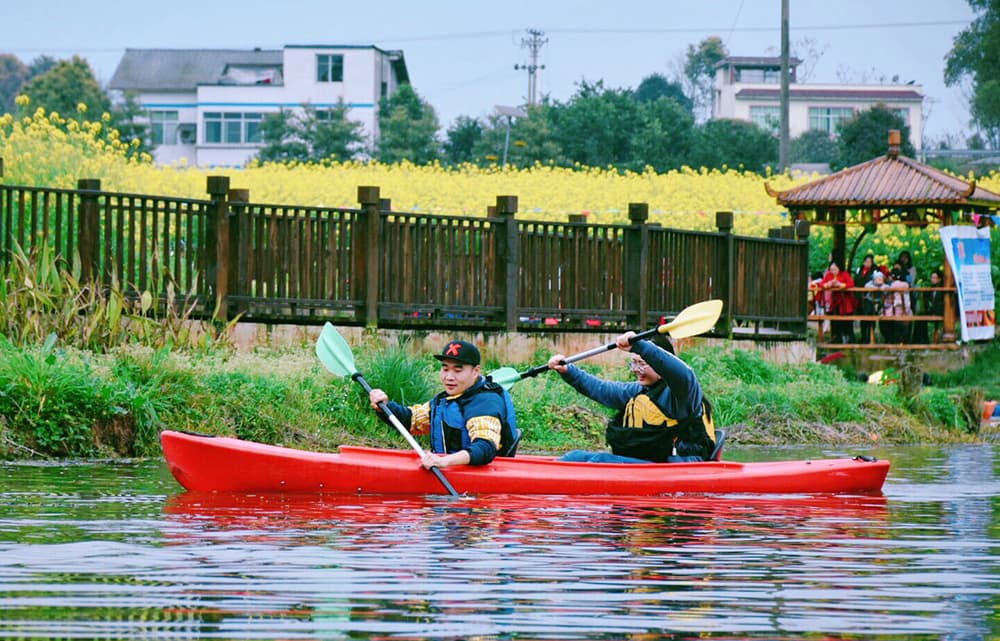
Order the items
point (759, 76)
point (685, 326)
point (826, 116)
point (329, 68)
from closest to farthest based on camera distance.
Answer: point (685, 326) → point (329, 68) → point (826, 116) → point (759, 76)

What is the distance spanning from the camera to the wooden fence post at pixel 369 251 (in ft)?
63.3

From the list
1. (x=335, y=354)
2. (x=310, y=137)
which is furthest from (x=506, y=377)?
(x=310, y=137)

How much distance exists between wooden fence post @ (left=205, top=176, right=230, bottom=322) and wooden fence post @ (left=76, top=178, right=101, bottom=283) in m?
1.21

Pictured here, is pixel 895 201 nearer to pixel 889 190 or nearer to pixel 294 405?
pixel 889 190

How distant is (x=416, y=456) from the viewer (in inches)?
490

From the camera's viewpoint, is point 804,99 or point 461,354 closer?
point 461,354

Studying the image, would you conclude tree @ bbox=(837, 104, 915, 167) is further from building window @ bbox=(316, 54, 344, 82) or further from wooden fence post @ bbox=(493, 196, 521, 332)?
wooden fence post @ bbox=(493, 196, 521, 332)

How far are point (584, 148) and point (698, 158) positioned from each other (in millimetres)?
3820

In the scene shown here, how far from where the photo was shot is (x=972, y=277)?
29.2 metres

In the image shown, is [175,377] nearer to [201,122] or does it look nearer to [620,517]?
[620,517]

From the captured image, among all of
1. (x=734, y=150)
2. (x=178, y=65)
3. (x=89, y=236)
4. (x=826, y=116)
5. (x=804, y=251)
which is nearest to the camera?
(x=89, y=236)

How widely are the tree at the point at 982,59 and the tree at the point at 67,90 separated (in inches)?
1282

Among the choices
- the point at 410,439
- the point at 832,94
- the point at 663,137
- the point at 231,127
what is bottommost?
the point at 410,439

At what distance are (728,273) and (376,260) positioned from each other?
6.07m
